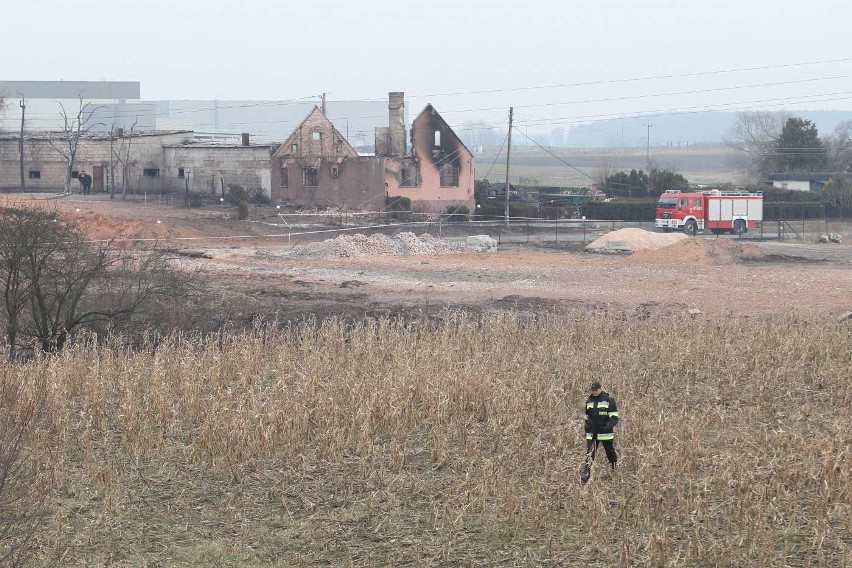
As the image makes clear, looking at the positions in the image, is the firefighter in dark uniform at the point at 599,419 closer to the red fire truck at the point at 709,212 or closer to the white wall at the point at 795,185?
the red fire truck at the point at 709,212

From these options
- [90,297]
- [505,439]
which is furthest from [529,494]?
[90,297]

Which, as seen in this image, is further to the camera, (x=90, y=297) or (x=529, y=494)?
(x=90, y=297)

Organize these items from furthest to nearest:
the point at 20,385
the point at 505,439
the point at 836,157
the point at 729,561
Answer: the point at 836,157 < the point at 20,385 < the point at 505,439 < the point at 729,561

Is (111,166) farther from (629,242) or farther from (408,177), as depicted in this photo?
(629,242)

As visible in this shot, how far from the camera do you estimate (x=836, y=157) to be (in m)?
89.1

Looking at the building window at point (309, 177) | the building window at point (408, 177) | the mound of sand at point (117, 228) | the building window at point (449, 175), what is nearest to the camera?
the mound of sand at point (117, 228)

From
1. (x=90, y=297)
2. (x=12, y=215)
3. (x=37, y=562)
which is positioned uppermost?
(x=12, y=215)

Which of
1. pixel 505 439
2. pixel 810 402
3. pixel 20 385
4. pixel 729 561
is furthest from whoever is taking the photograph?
pixel 810 402

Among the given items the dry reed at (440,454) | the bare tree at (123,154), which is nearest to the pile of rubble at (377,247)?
the dry reed at (440,454)

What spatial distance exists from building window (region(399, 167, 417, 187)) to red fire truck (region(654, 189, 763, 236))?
13.8m

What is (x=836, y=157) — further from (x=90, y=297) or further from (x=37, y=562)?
(x=37, y=562)

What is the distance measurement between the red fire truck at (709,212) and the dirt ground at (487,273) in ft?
16.4

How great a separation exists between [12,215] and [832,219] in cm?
5499

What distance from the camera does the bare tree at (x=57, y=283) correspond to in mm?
21625
